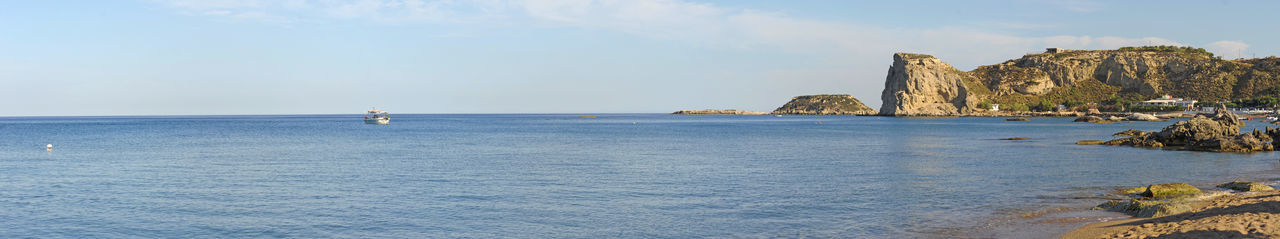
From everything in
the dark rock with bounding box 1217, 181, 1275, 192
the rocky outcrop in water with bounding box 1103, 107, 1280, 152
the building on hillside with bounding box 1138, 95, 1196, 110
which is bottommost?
the dark rock with bounding box 1217, 181, 1275, 192

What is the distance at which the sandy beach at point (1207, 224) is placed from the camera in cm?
1456

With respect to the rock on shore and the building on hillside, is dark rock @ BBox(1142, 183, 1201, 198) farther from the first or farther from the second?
the building on hillside

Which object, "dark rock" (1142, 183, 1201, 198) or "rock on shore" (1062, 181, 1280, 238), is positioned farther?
"dark rock" (1142, 183, 1201, 198)

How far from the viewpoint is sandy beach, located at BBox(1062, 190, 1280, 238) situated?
14.6 m

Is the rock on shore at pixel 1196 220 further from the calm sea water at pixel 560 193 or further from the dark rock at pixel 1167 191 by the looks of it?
the calm sea water at pixel 560 193

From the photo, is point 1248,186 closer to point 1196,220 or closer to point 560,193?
point 1196,220

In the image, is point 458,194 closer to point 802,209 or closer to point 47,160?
point 802,209

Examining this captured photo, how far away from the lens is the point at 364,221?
1902 cm

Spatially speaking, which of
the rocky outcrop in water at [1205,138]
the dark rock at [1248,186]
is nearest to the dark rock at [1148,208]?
the dark rock at [1248,186]

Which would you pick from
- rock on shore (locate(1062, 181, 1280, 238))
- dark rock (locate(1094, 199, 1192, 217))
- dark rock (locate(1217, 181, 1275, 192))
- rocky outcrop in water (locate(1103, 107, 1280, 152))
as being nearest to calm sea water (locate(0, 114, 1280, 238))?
dark rock (locate(1094, 199, 1192, 217))

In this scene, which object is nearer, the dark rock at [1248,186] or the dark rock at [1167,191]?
the dark rock at [1167,191]

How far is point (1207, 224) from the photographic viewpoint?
15.6 m

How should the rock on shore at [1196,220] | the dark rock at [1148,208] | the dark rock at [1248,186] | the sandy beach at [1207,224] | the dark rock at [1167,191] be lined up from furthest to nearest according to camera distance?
the dark rock at [1248,186] < the dark rock at [1167,191] < the dark rock at [1148,208] < the rock on shore at [1196,220] < the sandy beach at [1207,224]

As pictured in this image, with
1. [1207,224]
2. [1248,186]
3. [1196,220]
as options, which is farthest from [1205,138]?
[1207,224]
